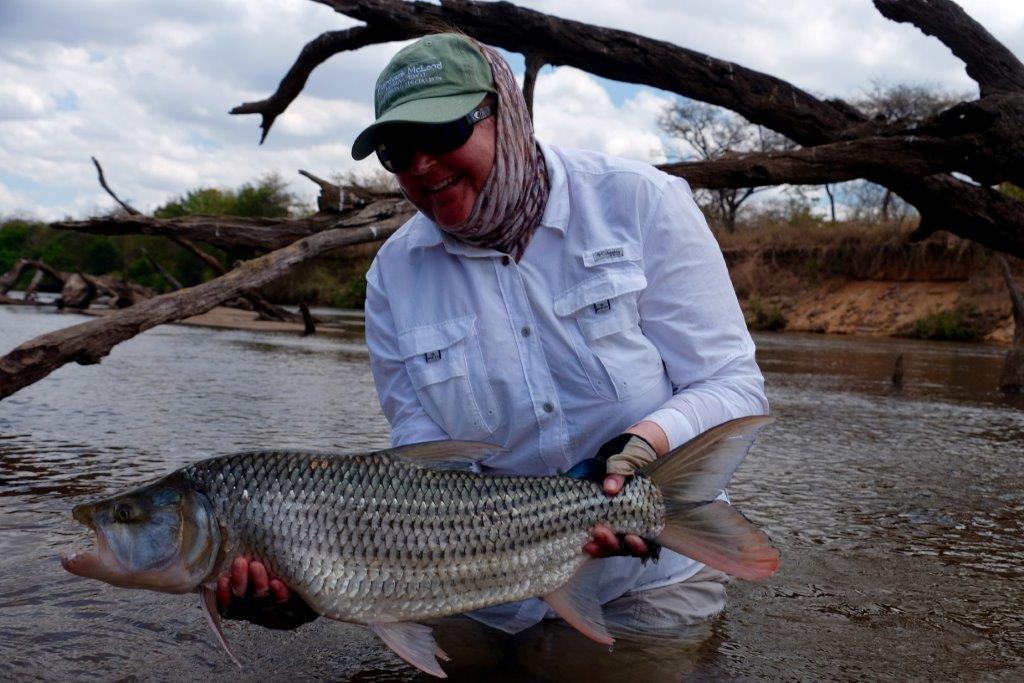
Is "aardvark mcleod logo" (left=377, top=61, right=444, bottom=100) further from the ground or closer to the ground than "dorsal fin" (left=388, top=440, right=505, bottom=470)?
further from the ground

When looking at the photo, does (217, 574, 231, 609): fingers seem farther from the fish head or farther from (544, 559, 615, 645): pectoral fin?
(544, 559, 615, 645): pectoral fin

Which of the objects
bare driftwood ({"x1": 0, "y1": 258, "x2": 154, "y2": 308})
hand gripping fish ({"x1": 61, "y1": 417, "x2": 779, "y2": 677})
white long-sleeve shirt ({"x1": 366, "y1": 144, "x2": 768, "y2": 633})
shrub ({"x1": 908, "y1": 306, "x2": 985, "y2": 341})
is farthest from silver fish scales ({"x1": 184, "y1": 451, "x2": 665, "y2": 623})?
shrub ({"x1": 908, "y1": 306, "x2": 985, "y2": 341})

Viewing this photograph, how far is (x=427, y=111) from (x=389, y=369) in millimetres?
1270

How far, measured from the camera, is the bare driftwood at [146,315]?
7.35m

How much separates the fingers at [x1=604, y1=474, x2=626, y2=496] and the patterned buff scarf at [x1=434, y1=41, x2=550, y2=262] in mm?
1087

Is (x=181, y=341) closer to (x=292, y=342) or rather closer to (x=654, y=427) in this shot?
(x=292, y=342)

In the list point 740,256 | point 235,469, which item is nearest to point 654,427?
point 235,469

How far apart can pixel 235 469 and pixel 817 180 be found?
8.05 meters

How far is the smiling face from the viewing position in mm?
3469

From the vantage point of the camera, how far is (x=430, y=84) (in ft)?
11.3

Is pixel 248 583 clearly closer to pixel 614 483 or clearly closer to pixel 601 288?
pixel 614 483

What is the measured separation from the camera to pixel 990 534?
6.87 m

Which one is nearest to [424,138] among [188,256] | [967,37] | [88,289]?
[967,37]

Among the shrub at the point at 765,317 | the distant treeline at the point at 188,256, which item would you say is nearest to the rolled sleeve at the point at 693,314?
the shrub at the point at 765,317
